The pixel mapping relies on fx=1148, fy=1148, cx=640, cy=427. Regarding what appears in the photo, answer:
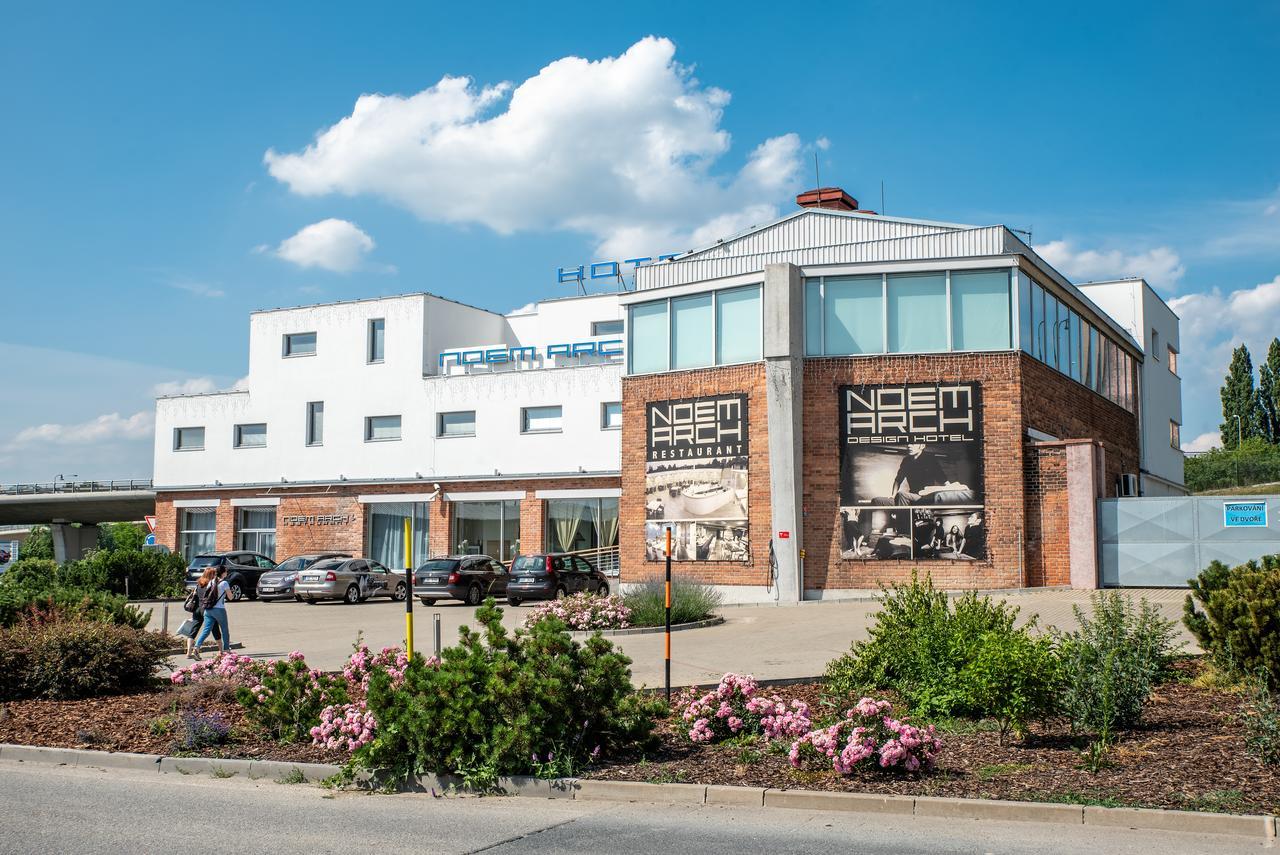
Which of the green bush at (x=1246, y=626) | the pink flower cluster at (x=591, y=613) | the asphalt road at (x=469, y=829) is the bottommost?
the asphalt road at (x=469, y=829)

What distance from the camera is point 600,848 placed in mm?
6969

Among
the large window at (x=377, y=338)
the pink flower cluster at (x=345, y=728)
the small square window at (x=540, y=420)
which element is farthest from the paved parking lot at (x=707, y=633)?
the large window at (x=377, y=338)

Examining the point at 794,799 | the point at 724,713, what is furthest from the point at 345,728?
the point at 794,799

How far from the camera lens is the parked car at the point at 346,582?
33312 mm

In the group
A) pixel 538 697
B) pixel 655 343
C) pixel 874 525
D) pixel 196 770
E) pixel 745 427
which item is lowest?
pixel 196 770

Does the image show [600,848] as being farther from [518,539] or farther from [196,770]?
[518,539]

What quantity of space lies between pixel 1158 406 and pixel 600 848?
4101 centimetres

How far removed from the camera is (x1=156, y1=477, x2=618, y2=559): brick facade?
134ft

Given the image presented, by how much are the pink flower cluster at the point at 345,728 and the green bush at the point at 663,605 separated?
1116cm

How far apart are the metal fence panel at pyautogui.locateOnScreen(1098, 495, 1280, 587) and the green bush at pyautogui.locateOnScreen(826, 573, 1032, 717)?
15.7 metres

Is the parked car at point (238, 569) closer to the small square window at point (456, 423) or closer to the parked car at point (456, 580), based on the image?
the parked car at point (456, 580)

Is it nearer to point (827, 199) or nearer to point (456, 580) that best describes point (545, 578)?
point (456, 580)

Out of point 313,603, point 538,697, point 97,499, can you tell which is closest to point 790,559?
point 313,603

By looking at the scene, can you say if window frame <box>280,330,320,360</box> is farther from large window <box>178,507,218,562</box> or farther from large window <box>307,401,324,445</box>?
large window <box>178,507,218,562</box>
